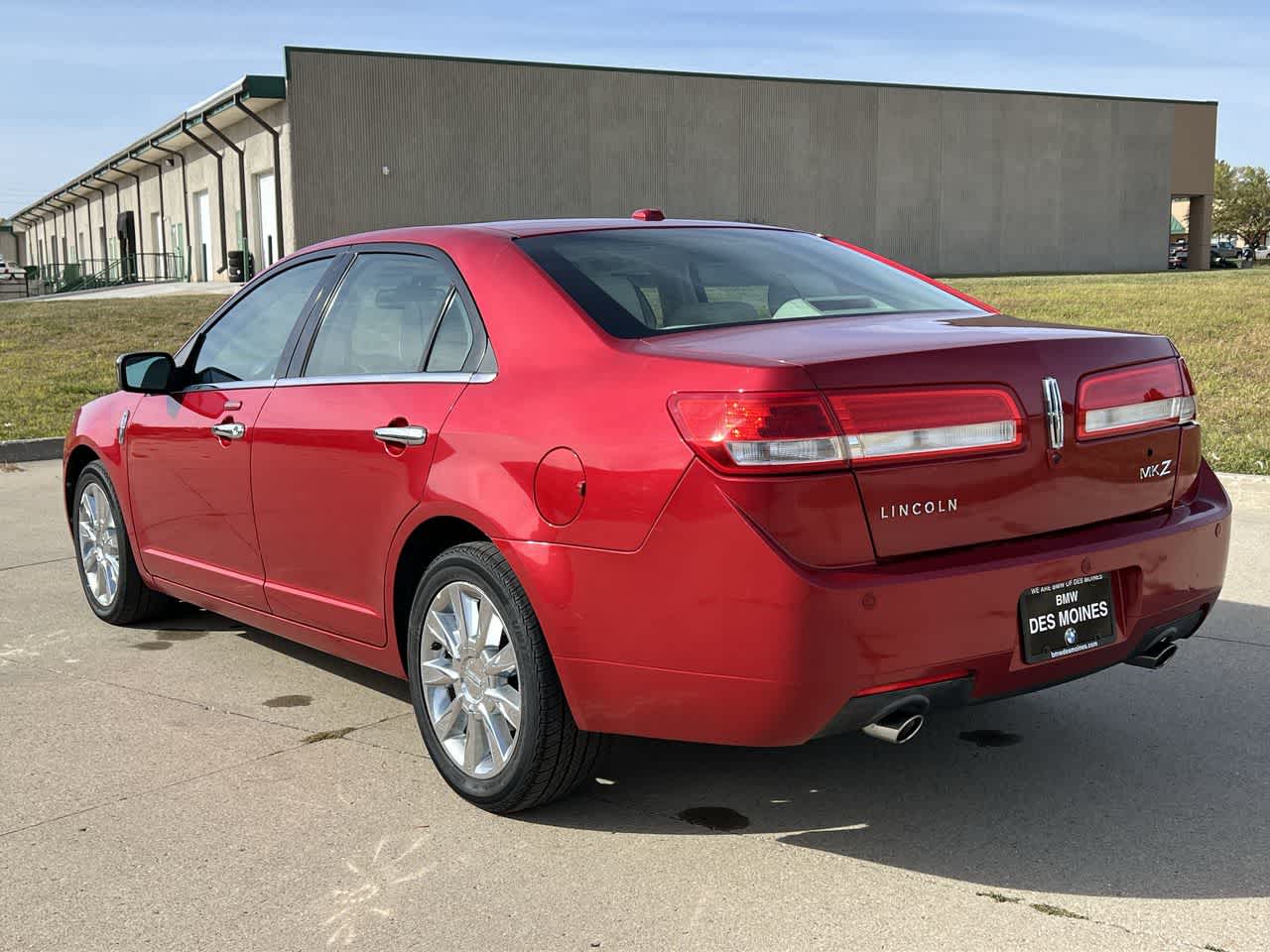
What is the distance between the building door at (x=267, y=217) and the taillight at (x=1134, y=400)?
42.4 meters

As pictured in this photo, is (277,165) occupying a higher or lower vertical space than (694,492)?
higher

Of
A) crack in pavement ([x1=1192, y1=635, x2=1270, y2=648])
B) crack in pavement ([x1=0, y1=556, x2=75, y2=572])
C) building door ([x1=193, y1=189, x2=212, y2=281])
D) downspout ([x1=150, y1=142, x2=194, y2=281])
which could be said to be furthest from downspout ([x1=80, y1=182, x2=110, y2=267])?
crack in pavement ([x1=1192, y1=635, x2=1270, y2=648])

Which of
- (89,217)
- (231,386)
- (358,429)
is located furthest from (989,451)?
(89,217)

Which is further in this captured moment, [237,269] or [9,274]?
[9,274]

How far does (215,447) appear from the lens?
4.94 metres

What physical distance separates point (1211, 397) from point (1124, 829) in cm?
1012

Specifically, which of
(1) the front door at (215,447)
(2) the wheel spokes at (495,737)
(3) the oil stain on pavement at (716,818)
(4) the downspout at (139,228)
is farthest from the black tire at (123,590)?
(4) the downspout at (139,228)

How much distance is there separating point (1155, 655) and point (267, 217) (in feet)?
144

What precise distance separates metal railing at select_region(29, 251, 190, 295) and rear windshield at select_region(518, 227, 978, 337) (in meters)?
50.7

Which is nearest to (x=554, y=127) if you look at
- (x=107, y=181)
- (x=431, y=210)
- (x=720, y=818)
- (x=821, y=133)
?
(x=431, y=210)

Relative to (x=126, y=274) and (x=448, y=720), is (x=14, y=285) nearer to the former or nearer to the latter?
(x=126, y=274)

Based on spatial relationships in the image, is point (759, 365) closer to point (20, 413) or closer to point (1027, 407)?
point (1027, 407)

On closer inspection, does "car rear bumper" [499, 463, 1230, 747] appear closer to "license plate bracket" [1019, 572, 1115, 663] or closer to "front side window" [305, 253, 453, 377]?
"license plate bracket" [1019, 572, 1115, 663]

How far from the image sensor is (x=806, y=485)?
10.2 ft
